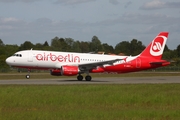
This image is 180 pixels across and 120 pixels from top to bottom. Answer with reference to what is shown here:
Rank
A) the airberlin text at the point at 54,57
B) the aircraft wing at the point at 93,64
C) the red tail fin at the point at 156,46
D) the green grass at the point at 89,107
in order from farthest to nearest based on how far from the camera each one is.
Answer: the red tail fin at the point at 156,46, the aircraft wing at the point at 93,64, the airberlin text at the point at 54,57, the green grass at the point at 89,107

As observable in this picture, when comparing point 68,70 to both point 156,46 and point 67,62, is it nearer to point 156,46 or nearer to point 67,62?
point 67,62

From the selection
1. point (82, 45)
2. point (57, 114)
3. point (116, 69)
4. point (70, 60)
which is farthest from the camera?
point (82, 45)

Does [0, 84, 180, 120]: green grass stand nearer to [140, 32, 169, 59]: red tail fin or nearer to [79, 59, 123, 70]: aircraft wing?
[79, 59, 123, 70]: aircraft wing

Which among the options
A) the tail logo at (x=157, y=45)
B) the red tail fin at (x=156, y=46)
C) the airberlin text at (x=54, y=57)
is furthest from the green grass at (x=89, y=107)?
the tail logo at (x=157, y=45)

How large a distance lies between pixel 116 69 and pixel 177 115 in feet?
105

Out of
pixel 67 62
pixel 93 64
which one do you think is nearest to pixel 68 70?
pixel 67 62

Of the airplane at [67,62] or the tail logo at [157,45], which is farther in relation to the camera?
the tail logo at [157,45]

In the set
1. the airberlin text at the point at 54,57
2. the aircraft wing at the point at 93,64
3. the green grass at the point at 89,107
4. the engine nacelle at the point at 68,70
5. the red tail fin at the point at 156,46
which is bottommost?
the green grass at the point at 89,107

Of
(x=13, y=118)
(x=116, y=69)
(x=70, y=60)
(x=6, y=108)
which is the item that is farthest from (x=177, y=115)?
(x=116, y=69)

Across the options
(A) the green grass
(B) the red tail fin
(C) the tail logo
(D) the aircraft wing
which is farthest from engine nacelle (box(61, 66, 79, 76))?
(A) the green grass

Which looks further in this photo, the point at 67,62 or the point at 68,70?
the point at 67,62

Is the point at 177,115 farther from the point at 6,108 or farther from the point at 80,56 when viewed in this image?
the point at 80,56

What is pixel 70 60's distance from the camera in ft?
145

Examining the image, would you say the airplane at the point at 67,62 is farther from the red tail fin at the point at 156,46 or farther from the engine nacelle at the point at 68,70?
the red tail fin at the point at 156,46
